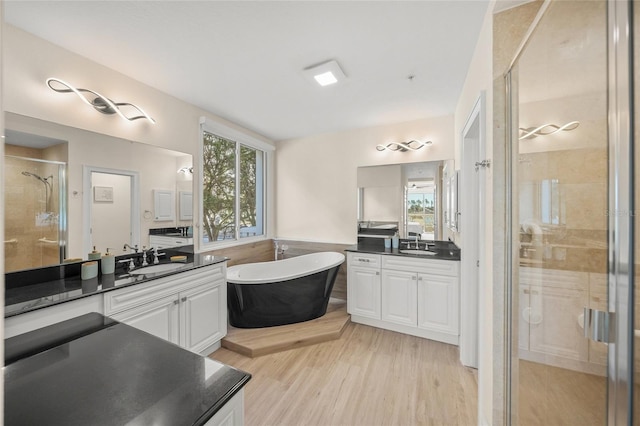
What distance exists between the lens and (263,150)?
412 cm

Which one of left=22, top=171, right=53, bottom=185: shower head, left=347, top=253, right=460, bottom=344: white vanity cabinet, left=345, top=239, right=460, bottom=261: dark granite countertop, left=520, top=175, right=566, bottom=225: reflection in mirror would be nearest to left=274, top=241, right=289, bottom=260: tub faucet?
left=345, top=239, right=460, bottom=261: dark granite countertop

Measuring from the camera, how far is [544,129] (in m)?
1.19

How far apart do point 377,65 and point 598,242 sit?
5.96ft

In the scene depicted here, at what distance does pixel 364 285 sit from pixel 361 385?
1.15 m

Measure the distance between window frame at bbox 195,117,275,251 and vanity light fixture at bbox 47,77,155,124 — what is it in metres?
0.72

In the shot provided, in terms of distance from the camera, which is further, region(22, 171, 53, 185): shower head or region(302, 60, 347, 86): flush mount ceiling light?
region(302, 60, 347, 86): flush mount ceiling light

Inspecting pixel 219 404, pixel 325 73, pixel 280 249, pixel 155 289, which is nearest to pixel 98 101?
pixel 155 289

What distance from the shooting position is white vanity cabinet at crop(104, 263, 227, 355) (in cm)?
177

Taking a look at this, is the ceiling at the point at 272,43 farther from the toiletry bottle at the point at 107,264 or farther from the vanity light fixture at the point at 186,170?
the toiletry bottle at the point at 107,264

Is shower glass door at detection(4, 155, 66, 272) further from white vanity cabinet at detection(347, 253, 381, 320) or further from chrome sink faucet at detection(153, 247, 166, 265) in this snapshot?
white vanity cabinet at detection(347, 253, 381, 320)

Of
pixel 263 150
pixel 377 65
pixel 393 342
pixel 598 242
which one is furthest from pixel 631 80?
pixel 263 150

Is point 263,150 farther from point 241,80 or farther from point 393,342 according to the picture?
point 393,342

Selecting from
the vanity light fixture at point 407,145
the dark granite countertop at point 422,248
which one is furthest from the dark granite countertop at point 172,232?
the vanity light fixture at point 407,145

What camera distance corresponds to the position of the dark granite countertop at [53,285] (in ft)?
4.63
